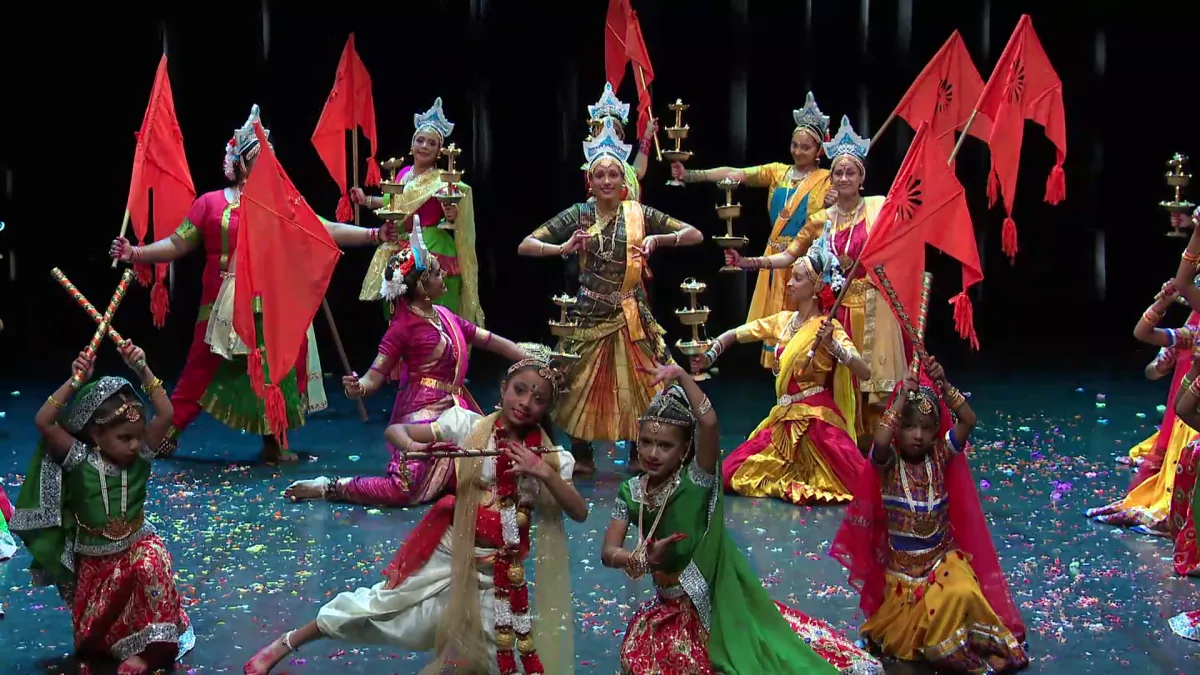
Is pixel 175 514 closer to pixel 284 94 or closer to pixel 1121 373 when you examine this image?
pixel 284 94

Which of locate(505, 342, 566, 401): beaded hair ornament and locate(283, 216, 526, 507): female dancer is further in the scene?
locate(283, 216, 526, 507): female dancer

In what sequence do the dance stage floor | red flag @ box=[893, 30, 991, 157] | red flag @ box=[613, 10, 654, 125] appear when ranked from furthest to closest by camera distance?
red flag @ box=[613, 10, 654, 125], red flag @ box=[893, 30, 991, 157], the dance stage floor

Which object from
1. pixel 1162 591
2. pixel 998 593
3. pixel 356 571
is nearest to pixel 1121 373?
pixel 1162 591

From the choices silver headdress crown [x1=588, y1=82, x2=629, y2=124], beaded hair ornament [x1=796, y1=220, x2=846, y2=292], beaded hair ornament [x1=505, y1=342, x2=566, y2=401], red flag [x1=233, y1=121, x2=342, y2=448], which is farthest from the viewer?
silver headdress crown [x1=588, y1=82, x2=629, y2=124]

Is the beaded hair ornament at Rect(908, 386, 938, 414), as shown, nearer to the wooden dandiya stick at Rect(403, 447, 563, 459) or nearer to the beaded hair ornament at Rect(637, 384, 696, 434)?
the beaded hair ornament at Rect(637, 384, 696, 434)

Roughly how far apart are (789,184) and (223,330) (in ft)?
9.21

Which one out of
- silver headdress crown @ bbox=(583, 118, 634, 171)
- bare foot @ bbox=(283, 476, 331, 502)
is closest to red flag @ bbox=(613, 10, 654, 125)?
silver headdress crown @ bbox=(583, 118, 634, 171)

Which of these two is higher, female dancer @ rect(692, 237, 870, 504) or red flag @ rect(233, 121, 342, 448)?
red flag @ rect(233, 121, 342, 448)

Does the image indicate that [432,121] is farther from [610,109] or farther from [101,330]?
[101,330]

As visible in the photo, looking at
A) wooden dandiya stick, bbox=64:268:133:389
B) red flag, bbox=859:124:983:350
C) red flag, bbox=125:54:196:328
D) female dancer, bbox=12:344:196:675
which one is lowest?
female dancer, bbox=12:344:196:675

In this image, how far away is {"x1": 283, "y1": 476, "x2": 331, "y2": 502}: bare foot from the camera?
5.80m

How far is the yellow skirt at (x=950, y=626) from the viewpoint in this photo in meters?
3.98

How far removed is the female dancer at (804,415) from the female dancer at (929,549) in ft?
5.17

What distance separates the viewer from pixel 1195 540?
15.6 feet
